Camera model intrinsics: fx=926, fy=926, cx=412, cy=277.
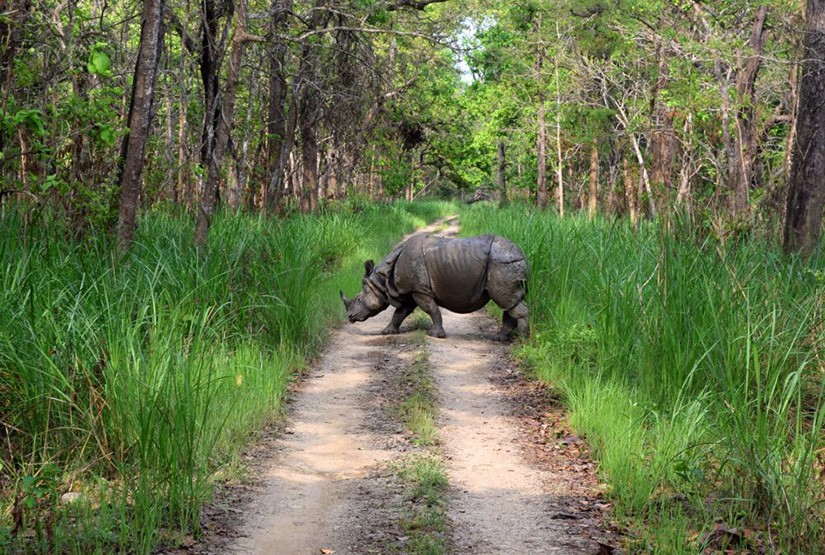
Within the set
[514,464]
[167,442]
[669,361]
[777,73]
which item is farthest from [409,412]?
[777,73]

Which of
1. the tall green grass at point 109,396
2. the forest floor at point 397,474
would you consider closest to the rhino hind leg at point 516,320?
the forest floor at point 397,474

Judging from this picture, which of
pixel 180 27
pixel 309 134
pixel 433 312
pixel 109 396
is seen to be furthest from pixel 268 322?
pixel 309 134

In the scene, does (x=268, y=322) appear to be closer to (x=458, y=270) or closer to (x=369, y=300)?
(x=369, y=300)

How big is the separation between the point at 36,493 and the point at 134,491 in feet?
1.53

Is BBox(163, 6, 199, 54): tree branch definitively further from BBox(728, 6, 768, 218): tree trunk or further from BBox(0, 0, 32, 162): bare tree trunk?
BBox(728, 6, 768, 218): tree trunk

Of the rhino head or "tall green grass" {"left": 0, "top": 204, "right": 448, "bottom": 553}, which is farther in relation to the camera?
the rhino head

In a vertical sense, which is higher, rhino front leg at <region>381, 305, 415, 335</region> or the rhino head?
the rhino head

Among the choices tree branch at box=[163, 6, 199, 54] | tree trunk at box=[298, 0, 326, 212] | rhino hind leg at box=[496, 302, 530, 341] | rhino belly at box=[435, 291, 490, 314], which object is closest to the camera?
rhino hind leg at box=[496, 302, 530, 341]

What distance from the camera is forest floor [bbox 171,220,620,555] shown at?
15.9 ft

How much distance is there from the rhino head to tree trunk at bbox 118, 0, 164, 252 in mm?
3619

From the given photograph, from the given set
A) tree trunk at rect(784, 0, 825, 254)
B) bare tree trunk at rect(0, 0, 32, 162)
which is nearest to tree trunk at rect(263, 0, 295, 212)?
bare tree trunk at rect(0, 0, 32, 162)

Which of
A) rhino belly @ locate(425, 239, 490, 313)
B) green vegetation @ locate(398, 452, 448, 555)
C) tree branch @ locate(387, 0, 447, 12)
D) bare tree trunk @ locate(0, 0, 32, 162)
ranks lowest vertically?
green vegetation @ locate(398, 452, 448, 555)

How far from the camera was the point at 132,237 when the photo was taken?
8.16 metres

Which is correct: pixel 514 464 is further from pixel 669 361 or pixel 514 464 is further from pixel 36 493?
pixel 36 493
